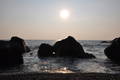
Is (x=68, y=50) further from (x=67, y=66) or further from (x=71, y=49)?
(x=67, y=66)

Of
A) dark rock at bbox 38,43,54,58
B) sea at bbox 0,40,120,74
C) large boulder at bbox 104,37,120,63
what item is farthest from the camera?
dark rock at bbox 38,43,54,58

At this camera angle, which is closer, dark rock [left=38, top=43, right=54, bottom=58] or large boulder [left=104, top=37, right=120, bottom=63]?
large boulder [left=104, top=37, right=120, bottom=63]

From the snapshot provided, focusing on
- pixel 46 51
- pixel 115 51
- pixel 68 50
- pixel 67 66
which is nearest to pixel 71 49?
pixel 68 50

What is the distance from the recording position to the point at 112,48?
40.6m

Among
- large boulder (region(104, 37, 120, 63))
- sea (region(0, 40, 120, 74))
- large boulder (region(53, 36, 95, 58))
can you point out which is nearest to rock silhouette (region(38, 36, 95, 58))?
large boulder (region(53, 36, 95, 58))

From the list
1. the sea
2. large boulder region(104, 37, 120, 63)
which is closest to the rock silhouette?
large boulder region(104, 37, 120, 63)

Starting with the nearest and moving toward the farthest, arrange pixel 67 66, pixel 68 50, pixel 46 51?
pixel 67 66, pixel 68 50, pixel 46 51

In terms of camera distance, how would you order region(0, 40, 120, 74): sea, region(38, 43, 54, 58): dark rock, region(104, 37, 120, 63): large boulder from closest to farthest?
region(0, 40, 120, 74): sea
region(104, 37, 120, 63): large boulder
region(38, 43, 54, 58): dark rock

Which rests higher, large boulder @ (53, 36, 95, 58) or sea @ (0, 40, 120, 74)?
large boulder @ (53, 36, 95, 58)

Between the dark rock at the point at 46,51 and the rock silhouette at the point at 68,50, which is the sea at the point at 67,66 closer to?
the rock silhouette at the point at 68,50

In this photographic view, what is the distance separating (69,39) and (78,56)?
166 inches

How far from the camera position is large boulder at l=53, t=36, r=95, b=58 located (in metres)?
44.1

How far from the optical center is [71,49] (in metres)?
44.5

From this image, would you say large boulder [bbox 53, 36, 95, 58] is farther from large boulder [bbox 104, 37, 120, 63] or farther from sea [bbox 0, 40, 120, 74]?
sea [bbox 0, 40, 120, 74]
